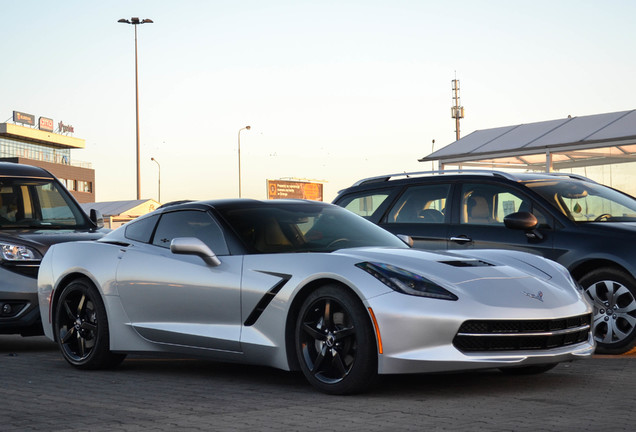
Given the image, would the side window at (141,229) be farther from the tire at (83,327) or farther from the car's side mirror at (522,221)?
the car's side mirror at (522,221)

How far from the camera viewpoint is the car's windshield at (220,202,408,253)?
23.8 feet

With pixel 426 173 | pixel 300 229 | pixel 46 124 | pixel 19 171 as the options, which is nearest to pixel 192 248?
pixel 300 229

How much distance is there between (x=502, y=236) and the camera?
372 inches

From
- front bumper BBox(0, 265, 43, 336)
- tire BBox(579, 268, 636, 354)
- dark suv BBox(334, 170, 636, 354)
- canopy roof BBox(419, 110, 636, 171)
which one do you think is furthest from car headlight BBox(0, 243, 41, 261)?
canopy roof BBox(419, 110, 636, 171)

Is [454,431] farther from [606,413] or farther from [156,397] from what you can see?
[156,397]

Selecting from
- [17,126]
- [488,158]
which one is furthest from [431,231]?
[17,126]

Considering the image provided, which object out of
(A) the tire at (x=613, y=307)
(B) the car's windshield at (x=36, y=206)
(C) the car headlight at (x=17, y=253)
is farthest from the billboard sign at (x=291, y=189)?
(A) the tire at (x=613, y=307)

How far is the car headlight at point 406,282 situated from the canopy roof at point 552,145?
55.3 ft

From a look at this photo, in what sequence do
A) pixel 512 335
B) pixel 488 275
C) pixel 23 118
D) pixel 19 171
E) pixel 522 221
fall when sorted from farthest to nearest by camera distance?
pixel 23 118, pixel 19 171, pixel 522 221, pixel 488 275, pixel 512 335

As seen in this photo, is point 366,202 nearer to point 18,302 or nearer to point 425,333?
point 18,302

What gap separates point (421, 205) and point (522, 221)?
150cm

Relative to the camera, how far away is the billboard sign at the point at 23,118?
343ft

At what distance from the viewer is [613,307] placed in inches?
344

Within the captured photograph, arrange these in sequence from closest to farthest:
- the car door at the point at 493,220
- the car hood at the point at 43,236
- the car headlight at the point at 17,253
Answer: the car door at the point at 493,220, the car headlight at the point at 17,253, the car hood at the point at 43,236
